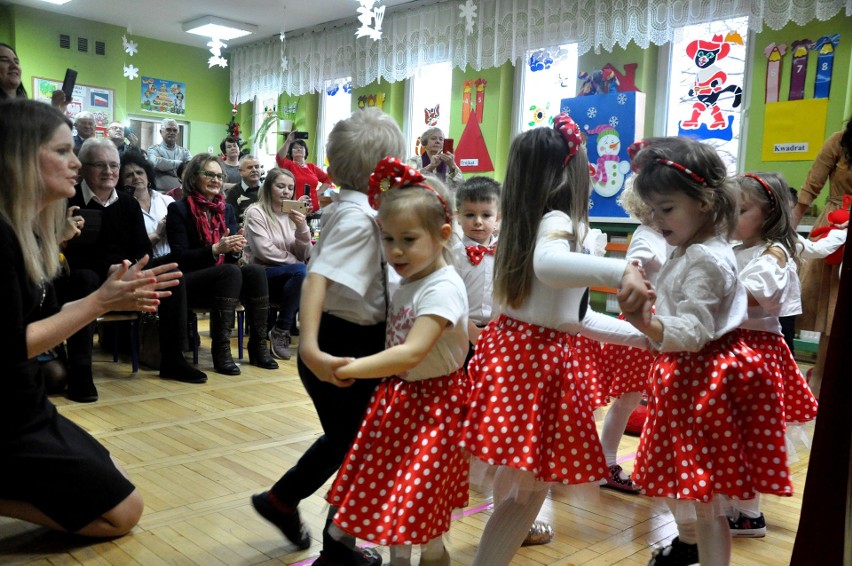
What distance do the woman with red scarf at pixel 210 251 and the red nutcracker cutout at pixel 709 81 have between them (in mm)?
3992

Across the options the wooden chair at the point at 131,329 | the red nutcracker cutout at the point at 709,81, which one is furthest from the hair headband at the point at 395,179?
the red nutcracker cutout at the point at 709,81

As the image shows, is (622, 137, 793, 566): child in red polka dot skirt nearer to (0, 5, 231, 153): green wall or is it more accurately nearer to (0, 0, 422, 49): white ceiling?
(0, 0, 422, 49): white ceiling

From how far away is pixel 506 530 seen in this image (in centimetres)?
159

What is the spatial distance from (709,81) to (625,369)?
4382 mm

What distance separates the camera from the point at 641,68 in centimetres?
627

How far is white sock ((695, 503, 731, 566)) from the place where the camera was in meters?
1.62

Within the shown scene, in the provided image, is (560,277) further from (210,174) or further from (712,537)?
(210,174)

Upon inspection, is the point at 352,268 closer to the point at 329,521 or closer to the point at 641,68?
the point at 329,521

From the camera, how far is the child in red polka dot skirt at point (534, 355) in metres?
1.54

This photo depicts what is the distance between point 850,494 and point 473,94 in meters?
7.24

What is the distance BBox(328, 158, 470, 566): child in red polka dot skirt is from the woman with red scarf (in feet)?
9.46

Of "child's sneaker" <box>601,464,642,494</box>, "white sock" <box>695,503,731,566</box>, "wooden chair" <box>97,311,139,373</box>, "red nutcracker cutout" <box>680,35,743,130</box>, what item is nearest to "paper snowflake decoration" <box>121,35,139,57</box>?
"wooden chair" <box>97,311,139,373</box>

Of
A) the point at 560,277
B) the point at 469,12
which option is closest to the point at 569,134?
the point at 560,277

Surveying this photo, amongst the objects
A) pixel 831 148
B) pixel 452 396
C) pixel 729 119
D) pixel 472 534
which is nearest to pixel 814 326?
pixel 831 148
